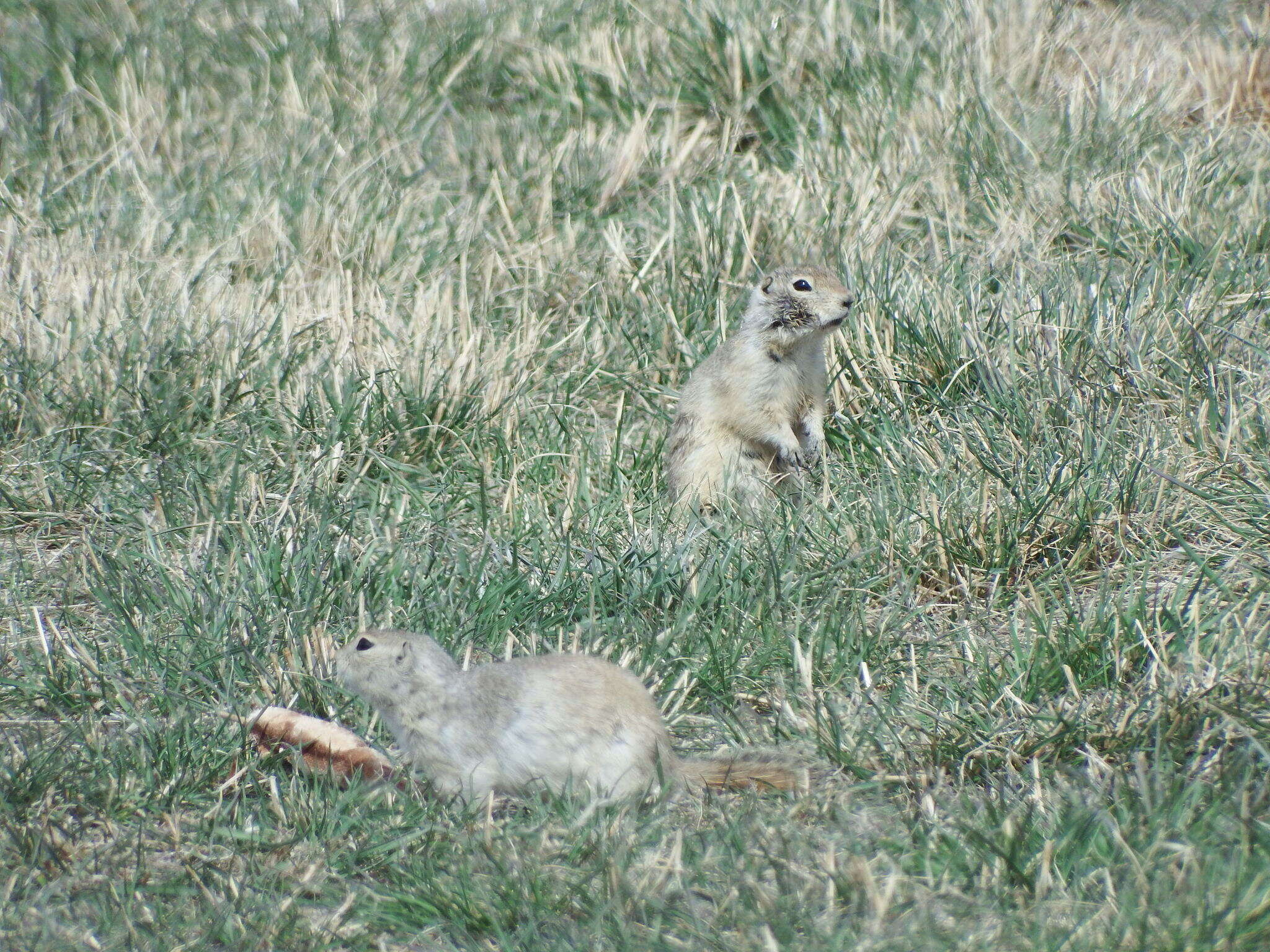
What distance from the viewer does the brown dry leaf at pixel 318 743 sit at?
3.04 metres

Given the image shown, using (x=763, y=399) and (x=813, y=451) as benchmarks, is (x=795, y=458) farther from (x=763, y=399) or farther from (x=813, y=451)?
(x=763, y=399)

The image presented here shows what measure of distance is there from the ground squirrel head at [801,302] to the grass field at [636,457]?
33 centimetres

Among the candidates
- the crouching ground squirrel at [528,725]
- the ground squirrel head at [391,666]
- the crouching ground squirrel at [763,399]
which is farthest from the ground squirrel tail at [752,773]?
the crouching ground squirrel at [763,399]

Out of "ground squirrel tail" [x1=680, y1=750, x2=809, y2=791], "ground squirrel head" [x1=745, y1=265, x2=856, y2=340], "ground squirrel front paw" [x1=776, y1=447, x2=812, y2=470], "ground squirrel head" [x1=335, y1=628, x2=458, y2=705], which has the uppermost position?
"ground squirrel head" [x1=745, y1=265, x2=856, y2=340]

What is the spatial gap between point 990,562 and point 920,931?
161 centimetres

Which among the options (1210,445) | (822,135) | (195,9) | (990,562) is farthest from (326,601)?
(195,9)

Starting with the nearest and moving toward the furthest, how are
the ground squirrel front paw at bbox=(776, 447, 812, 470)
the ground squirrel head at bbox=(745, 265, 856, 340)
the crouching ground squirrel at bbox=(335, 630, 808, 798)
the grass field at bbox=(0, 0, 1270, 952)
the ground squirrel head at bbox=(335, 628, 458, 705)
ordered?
the grass field at bbox=(0, 0, 1270, 952)
the crouching ground squirrel at bbox=(335, 630, 808, 798)
the ground squirrel head at bbox=(335, 628, 458, 705)
the ground squirrel head at bbox=(745, 265, 856, 340)
the ground squirrel front paw at bbox=(776, 447, 812, 470)

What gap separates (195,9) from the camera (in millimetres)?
7125

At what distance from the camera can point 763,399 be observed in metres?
4.77

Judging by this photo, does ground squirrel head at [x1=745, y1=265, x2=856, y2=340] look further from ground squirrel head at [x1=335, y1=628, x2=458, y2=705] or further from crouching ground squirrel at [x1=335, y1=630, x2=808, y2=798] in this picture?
ground squirrel head at [x1=335, y1=628, x2=458, y2=705]

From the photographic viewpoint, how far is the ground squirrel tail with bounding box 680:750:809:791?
2988 millimetres

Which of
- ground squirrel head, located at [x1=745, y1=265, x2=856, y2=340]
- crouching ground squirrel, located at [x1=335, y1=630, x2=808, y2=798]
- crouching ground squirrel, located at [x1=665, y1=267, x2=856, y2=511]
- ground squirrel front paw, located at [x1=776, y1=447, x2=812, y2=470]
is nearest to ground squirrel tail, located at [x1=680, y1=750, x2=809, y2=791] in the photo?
crouching ground squirrel, located at [x1=335, y1=630, x2=808, y2=798]

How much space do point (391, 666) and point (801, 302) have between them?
218 cm

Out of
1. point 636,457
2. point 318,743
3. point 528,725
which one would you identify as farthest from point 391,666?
point 636,457
